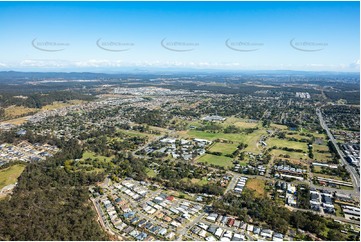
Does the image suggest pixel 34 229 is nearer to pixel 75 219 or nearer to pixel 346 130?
pixel 75 219

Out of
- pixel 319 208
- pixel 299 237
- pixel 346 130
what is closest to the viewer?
pixel 299 237

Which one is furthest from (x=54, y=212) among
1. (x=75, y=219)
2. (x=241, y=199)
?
(x=241, y=199)

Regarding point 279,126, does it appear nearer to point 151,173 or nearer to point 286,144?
point 286,144

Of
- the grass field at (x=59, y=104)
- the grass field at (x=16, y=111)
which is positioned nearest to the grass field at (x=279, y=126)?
the grass field at (x=59, y=104)

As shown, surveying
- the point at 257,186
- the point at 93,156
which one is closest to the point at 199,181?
the point at 257,186

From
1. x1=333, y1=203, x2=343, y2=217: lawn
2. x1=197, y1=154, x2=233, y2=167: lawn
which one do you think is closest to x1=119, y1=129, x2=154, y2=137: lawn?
x1=197, y1=154, x2=233, y2=167: lawn

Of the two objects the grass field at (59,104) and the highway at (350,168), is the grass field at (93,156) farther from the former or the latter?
the grass field at (59,104)
